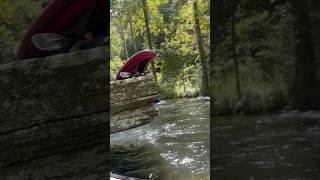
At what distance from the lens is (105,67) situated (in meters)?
2.80

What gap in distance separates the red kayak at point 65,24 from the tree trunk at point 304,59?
3.85 feet

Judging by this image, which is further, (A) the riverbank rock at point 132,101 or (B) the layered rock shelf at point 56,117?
(A) the riverbank rock at point 132,101

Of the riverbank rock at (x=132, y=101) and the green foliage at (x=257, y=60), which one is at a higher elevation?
the green foliage at (x=257, y=60)

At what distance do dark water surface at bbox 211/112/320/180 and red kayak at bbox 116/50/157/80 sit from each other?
20.1 feet

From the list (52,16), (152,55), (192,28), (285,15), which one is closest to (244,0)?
(285,15)

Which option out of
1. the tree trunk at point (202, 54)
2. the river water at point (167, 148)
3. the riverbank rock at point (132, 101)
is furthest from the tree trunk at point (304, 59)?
the tree trunk at point (202, 54)

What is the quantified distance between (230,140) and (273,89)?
0.40 meters

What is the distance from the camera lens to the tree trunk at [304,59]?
2592 millimetres

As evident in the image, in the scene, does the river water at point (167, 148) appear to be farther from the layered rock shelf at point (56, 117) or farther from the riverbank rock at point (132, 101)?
the layered rock shelf at point (56, 117)

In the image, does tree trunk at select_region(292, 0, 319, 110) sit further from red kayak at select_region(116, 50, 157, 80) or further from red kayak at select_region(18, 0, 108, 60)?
red kayak at select_region(116, 50, 157, 80)

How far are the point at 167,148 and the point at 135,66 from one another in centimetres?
180

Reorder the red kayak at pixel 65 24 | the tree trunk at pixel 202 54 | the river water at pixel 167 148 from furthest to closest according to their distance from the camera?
the tree trunk at pixel 202 54, the river water at pixel 167 148, the red kayak at pixel 65 24

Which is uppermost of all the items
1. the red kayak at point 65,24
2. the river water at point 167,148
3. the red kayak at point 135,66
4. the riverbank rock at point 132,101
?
the red kayak at point 65,24

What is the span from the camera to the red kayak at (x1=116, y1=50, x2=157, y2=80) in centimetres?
888
